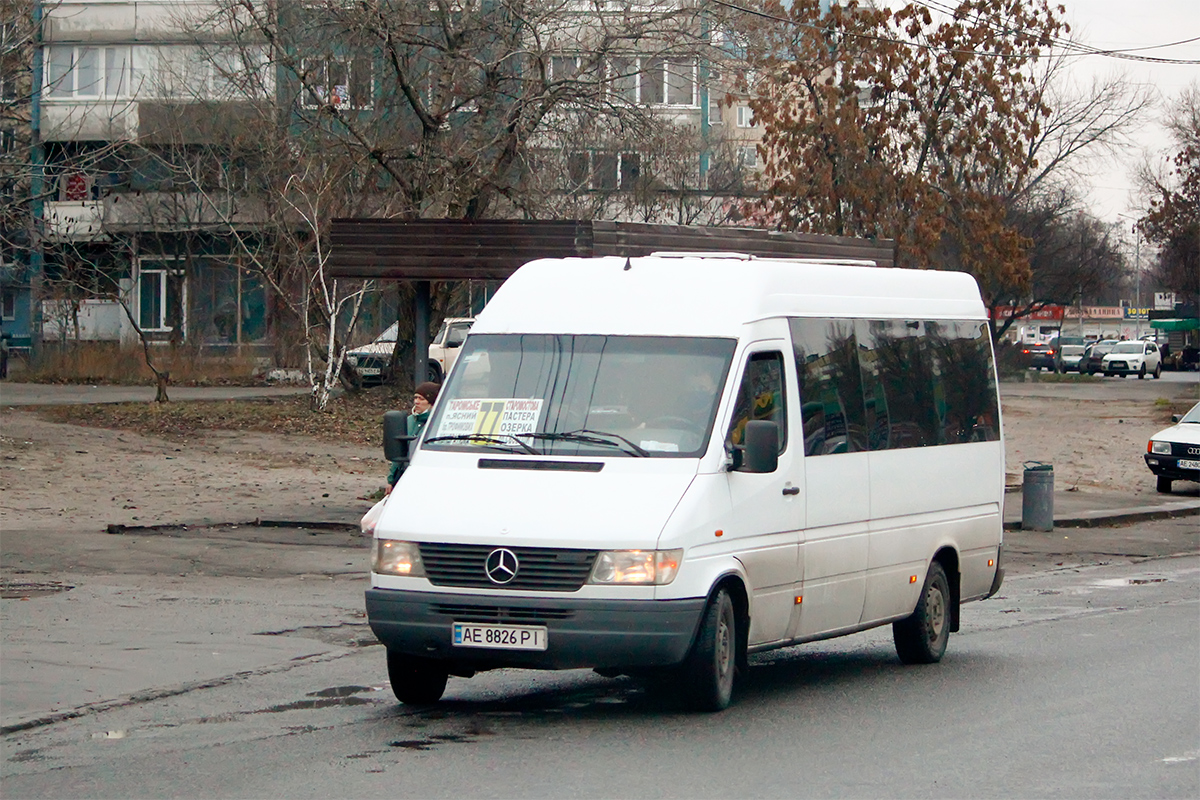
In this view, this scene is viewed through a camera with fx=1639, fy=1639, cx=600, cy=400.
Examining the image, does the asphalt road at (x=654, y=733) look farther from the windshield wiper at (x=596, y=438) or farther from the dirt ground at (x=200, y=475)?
the dirt ground at (x=200, y=475)

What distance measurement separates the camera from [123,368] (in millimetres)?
42219

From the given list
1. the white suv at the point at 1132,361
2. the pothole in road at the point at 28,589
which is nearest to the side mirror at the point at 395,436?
the pothole in road at the point at 28,589

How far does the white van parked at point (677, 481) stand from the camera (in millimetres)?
7965

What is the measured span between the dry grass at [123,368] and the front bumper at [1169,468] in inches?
959

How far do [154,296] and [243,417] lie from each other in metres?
28.5

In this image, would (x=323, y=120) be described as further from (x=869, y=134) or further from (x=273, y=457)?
(x=869, y=134)

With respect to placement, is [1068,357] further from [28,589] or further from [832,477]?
[832,477]

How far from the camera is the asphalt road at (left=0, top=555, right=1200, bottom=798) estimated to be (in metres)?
6.95

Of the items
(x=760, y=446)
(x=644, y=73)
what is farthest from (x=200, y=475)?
(x=760, y=446)

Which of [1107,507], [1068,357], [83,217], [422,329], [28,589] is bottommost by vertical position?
[1107,507]

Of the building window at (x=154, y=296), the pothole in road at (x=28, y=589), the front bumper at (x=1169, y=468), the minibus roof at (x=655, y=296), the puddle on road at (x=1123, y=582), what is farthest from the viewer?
the building window at (x=154, y=296)

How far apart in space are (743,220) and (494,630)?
136 ft

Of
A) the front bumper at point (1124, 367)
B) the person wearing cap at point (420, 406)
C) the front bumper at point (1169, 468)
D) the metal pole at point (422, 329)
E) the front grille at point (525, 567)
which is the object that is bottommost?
the front bumper at point (1169, 468)

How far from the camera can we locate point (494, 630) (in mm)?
7996
